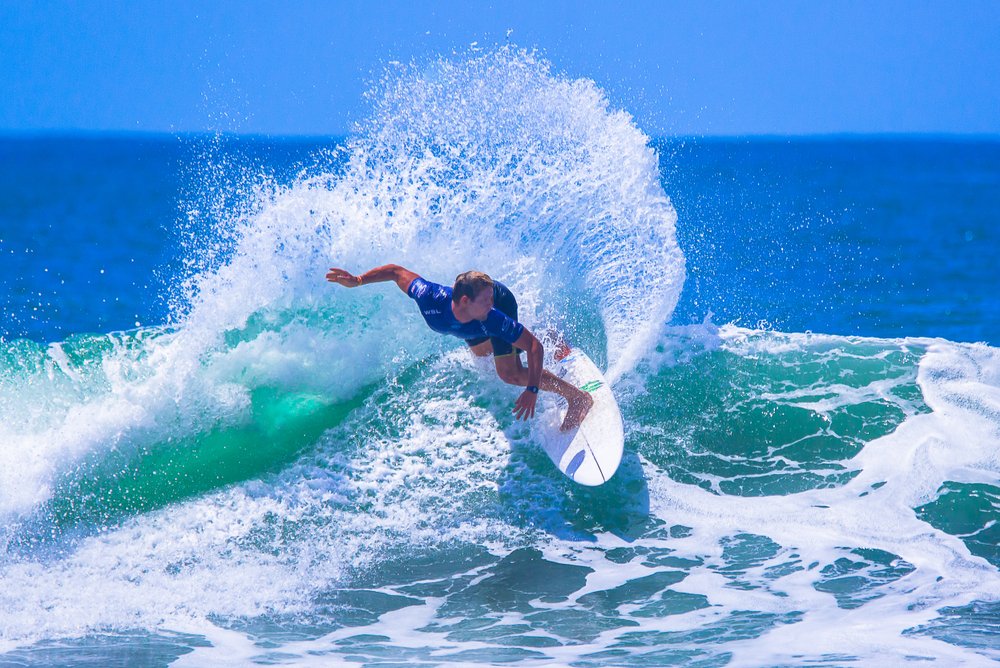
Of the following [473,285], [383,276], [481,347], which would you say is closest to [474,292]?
[473,285]

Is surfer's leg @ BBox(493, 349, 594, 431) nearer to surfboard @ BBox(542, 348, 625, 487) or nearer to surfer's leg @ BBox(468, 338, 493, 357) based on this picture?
surfboard @ BBox(542, 348, 625, 487)

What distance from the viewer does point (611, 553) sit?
555 cm

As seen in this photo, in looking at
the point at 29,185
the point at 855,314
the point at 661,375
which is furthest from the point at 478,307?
the point at 29,185

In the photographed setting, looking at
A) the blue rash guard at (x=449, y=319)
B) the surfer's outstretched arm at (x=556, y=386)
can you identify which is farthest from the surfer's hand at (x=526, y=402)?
the blue rash guard at (x=449, y=319)

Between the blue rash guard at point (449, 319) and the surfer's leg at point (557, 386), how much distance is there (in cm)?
40

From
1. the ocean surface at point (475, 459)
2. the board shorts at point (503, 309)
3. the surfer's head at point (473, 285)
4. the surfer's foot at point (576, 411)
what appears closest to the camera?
the ocean surface at point (475, 459)

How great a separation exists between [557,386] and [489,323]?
95 centimetres

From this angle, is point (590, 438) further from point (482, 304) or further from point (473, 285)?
point (473, 285)

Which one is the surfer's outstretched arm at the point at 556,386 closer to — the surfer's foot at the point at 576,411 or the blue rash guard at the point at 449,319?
the surfer's foot at the point at 576,411

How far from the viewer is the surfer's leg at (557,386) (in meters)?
5.93

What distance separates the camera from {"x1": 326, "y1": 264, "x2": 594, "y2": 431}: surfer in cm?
514

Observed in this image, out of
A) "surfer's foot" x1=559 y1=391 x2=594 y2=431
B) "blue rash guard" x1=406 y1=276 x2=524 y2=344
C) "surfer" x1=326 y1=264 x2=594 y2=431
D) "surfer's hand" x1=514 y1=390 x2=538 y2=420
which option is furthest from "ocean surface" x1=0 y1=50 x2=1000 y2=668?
"blue rash guard" x1=406 y1=276 x2=524 y2=344

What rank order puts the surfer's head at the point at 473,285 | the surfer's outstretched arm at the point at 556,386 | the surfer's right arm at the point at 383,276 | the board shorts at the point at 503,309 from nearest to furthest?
the surfer's head at the point at 473,285 → the surfer's right arm at the point at 383,276 → the board shorts at the point at 503,309 → the surfer's outstretched arm at the point at 556,386

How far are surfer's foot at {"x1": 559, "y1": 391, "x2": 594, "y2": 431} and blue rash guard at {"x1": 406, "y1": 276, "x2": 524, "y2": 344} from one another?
0.91 meters
